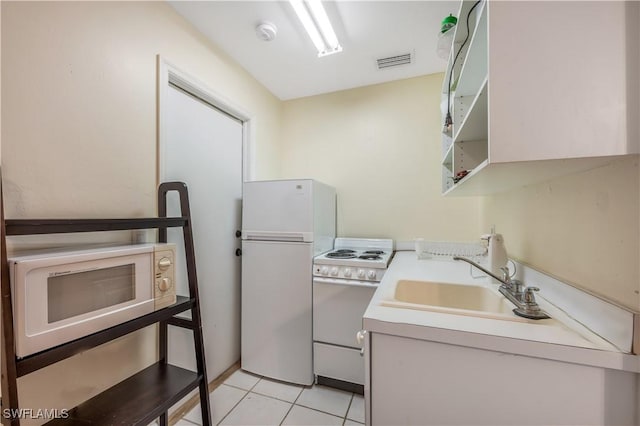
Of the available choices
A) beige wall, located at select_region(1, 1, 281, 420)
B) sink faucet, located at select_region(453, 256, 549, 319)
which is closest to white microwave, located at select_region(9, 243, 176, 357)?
beige wall, located at select_region(1, 1, 281, 420)

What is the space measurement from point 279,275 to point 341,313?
54 cm

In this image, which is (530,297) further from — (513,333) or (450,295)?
(450,295)

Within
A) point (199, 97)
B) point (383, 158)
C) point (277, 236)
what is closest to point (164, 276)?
point (277, 236)

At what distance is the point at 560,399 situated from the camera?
2.32ft

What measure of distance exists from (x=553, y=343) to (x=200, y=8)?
2.31 m

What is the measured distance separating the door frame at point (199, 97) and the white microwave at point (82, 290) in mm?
605

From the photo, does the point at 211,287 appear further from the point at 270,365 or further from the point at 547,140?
the point at 547,140

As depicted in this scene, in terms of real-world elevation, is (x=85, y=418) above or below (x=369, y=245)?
below

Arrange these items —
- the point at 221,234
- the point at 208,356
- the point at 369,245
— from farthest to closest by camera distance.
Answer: the point at 369,245, the point at 221,234, the point at 208,356

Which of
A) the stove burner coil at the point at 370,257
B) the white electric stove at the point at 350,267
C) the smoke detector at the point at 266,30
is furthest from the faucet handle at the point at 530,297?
the smoke detector at the point at 266,30

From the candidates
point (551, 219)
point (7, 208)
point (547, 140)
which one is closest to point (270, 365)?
point (7, 208)

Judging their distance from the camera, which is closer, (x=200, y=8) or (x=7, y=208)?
(x=7, y=208)

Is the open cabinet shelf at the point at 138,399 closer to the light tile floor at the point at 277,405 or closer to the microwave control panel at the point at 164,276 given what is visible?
the microwave control panel at the point at 164,276

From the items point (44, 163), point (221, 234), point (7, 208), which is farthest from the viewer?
point (221, 234)
